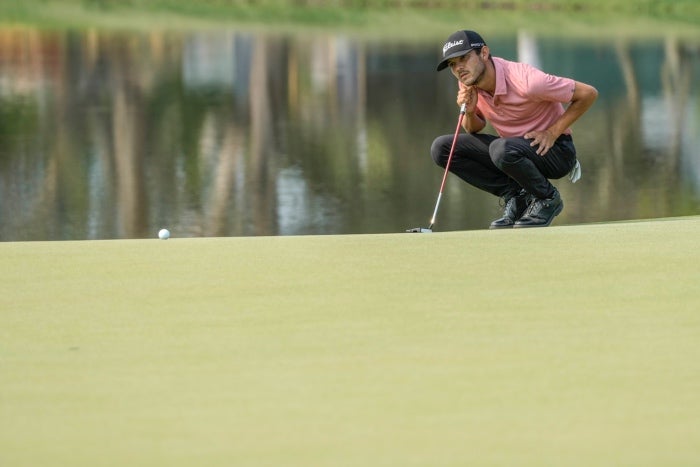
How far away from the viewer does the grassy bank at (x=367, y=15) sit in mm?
30516

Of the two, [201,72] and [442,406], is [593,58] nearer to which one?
→ [201,72]

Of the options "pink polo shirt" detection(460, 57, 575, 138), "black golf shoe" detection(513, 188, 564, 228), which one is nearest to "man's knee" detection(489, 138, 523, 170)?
"pink polo shirt" detection(460, 57, 575, 138)

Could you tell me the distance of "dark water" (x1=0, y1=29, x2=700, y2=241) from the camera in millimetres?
9750

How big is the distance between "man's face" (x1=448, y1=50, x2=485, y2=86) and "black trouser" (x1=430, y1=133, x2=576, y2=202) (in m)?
0.33

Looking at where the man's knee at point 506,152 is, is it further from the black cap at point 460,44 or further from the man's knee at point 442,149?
the black cap at point 460,44

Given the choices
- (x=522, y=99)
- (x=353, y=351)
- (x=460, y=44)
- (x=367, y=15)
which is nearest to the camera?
(x=353, y=351)

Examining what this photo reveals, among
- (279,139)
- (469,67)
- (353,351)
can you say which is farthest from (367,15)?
(353,351)

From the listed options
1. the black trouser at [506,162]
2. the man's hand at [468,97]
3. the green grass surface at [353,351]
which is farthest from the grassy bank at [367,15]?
the green grass surface at [353,351]

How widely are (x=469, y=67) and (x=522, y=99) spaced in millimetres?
276

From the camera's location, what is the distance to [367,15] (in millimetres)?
33281

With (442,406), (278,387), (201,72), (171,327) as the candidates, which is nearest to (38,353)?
(171,327)

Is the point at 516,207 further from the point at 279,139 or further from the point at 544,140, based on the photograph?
the point at 279,139

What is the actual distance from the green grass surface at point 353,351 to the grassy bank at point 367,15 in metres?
24.7

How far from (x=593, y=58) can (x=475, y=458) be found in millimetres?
22697
